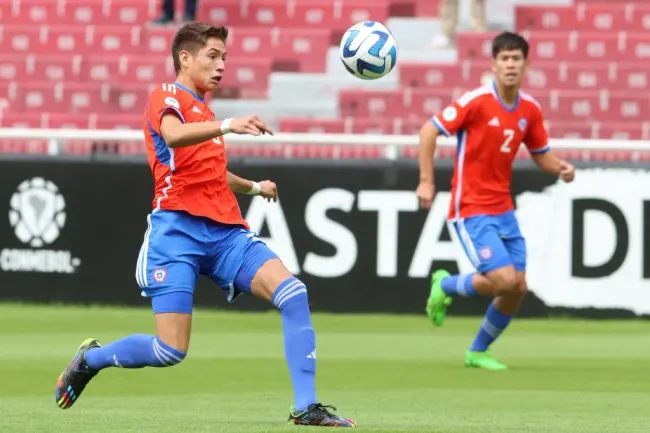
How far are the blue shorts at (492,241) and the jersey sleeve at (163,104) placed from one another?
12.4ft

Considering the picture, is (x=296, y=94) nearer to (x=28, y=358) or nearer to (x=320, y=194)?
(x=320, y=194)

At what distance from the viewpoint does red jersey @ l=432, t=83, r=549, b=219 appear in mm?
10250

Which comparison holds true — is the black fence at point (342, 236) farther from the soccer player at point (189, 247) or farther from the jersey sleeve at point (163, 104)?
the jersey sleeve at point (163, 104)

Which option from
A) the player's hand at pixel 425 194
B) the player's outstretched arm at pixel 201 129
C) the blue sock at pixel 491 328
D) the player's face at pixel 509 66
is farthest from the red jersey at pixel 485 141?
the player's outstretched arm at pixel 201 129

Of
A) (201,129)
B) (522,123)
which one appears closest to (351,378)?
(522,123)

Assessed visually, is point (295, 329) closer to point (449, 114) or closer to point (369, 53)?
point (369, 53)

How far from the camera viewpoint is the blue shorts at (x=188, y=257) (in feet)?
22.4

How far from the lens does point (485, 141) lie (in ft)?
33.8

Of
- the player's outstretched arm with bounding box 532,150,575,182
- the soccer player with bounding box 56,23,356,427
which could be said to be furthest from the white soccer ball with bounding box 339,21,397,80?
the player's outstretched arm with bounding box 532,150,575,182

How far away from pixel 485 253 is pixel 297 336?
370cm

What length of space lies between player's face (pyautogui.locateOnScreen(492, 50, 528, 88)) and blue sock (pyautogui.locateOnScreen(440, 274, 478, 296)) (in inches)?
55.3

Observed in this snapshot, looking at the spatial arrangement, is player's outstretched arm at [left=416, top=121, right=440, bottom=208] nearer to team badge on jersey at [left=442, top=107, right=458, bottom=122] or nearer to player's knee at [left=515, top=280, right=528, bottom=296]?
team badge on jersey at [left=442, top=107, right=458, bottom=122]

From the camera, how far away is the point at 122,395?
857cm

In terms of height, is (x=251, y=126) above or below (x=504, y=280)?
above
